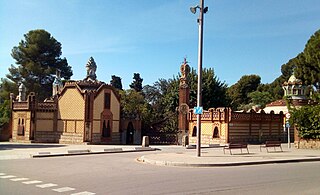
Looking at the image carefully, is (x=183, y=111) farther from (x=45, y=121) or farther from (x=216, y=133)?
(x=45, y=121)

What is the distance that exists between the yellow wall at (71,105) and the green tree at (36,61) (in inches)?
1039

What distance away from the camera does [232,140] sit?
3819 cm

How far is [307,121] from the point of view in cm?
3169

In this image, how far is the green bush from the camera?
30.9 m

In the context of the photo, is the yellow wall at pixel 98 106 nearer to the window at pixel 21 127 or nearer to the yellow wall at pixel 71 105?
the yellow wall at pixel 71 105

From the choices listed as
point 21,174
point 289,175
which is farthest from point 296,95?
point 21,174

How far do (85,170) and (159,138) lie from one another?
26241mm

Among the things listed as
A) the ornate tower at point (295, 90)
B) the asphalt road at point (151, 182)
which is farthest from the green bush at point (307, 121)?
the asphalt road at point (151, 182)

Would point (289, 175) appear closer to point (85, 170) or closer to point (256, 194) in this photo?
point (256, 194)

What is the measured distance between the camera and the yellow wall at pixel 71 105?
127 feet

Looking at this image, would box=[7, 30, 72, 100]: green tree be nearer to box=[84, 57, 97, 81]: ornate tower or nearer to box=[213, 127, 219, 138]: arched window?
box=[84, 57, 97, 81]: ornate tower

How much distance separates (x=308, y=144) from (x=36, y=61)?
49906 millimetres

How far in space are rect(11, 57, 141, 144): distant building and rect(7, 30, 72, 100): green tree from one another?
23.5 m

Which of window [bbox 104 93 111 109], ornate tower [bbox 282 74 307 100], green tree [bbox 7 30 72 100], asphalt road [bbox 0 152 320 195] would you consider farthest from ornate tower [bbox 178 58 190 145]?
green tree [bbox 7 30 72 100]
